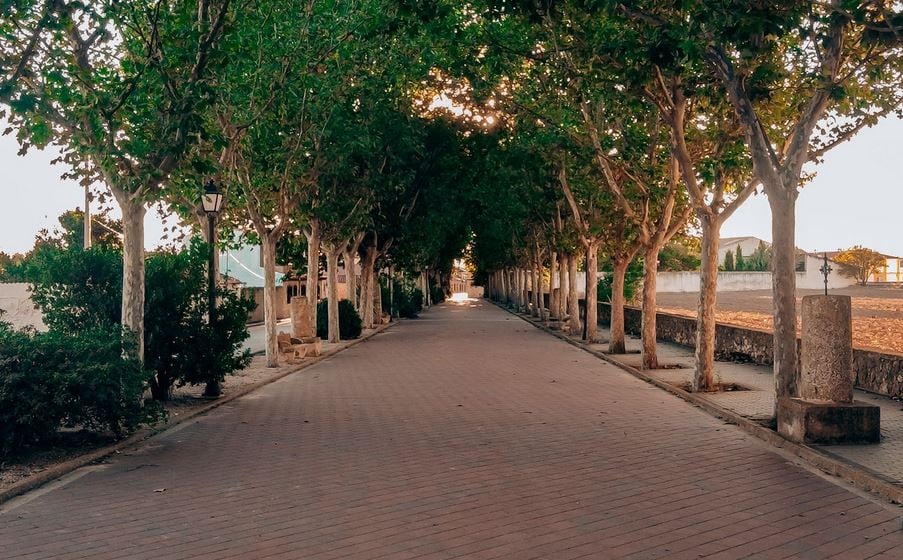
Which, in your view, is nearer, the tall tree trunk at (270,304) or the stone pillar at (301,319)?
the tall tree trunk at (270,304)

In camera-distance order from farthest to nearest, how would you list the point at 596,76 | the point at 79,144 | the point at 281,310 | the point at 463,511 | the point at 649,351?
the point at 281,310, the point at 649,351, the point at 596,76, the point at 79,144, the point at 463,511

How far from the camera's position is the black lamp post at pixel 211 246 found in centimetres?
Answer: 1463

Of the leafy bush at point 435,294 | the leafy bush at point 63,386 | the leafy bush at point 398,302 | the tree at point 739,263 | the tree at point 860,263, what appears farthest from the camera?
the tree at point 739,263

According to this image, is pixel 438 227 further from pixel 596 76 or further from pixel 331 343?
pixel 596 76

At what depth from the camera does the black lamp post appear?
48.0 ft

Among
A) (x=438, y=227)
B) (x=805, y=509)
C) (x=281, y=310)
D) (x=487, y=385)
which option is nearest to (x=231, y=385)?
(x=487, y=385)

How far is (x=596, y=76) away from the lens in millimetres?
14156

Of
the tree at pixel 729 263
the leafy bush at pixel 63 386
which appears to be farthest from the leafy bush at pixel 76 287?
the tree at pixel 729 263

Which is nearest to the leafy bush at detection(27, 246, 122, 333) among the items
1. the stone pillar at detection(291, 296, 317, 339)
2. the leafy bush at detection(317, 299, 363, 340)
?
the stone pillar at detection(291, 296, 317, 339)

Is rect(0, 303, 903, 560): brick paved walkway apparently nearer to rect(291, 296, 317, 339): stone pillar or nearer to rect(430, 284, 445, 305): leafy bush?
rect(291, 296, 317, 339): stone pillar

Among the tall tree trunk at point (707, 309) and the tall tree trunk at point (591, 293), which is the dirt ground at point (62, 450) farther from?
the tall tree trunk at point (591, 293)

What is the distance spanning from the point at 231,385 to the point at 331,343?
1238 centimetres

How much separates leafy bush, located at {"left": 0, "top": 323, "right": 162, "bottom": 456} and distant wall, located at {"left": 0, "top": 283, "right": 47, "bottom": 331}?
69.7 feet

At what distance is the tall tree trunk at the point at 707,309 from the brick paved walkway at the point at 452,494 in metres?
1.82
